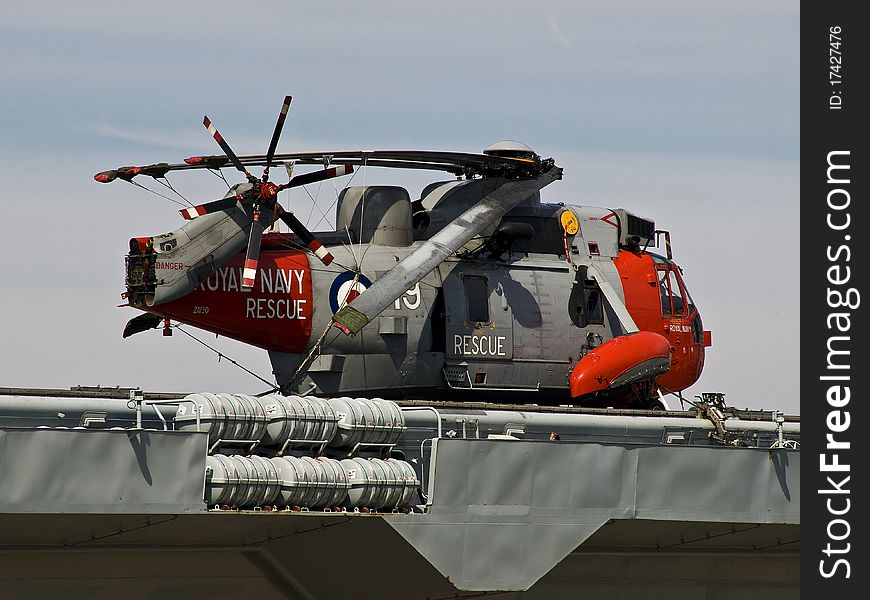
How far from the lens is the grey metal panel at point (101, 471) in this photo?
13.8 metres

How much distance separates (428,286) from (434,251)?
1130 millimetres

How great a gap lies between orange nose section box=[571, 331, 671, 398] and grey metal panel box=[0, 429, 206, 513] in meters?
8.79

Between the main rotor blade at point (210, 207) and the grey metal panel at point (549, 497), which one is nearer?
the grey metal panel at point (549, 497)

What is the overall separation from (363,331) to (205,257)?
9.91 feet

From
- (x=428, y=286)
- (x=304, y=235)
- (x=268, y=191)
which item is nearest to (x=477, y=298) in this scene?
(x=428, y=286)

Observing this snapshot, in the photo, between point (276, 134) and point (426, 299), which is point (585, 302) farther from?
point (276, 134)

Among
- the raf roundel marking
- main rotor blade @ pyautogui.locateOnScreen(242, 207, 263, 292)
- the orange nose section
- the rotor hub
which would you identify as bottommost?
the orange nose section

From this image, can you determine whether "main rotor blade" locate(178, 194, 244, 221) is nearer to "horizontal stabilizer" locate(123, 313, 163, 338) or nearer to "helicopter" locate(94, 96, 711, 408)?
"helicopter" locate(94, 96, 711, 408)

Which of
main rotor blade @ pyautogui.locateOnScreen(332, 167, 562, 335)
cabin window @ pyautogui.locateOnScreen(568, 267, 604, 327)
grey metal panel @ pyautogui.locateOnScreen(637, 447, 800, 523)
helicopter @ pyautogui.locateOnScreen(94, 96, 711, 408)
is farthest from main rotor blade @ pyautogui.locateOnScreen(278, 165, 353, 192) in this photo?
grey metal panel @ pyautogui.locateOnScreen(637, 447, 800, 523)

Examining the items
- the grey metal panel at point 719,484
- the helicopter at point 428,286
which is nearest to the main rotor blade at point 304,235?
the helicopter at point 428,286

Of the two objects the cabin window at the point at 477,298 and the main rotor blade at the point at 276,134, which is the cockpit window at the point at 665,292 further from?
the main rotor blade at the point at 276,134

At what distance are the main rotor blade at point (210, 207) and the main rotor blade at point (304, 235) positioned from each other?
683mm

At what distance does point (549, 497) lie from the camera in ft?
56.2

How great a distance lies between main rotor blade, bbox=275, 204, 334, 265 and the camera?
20516 millimetres
